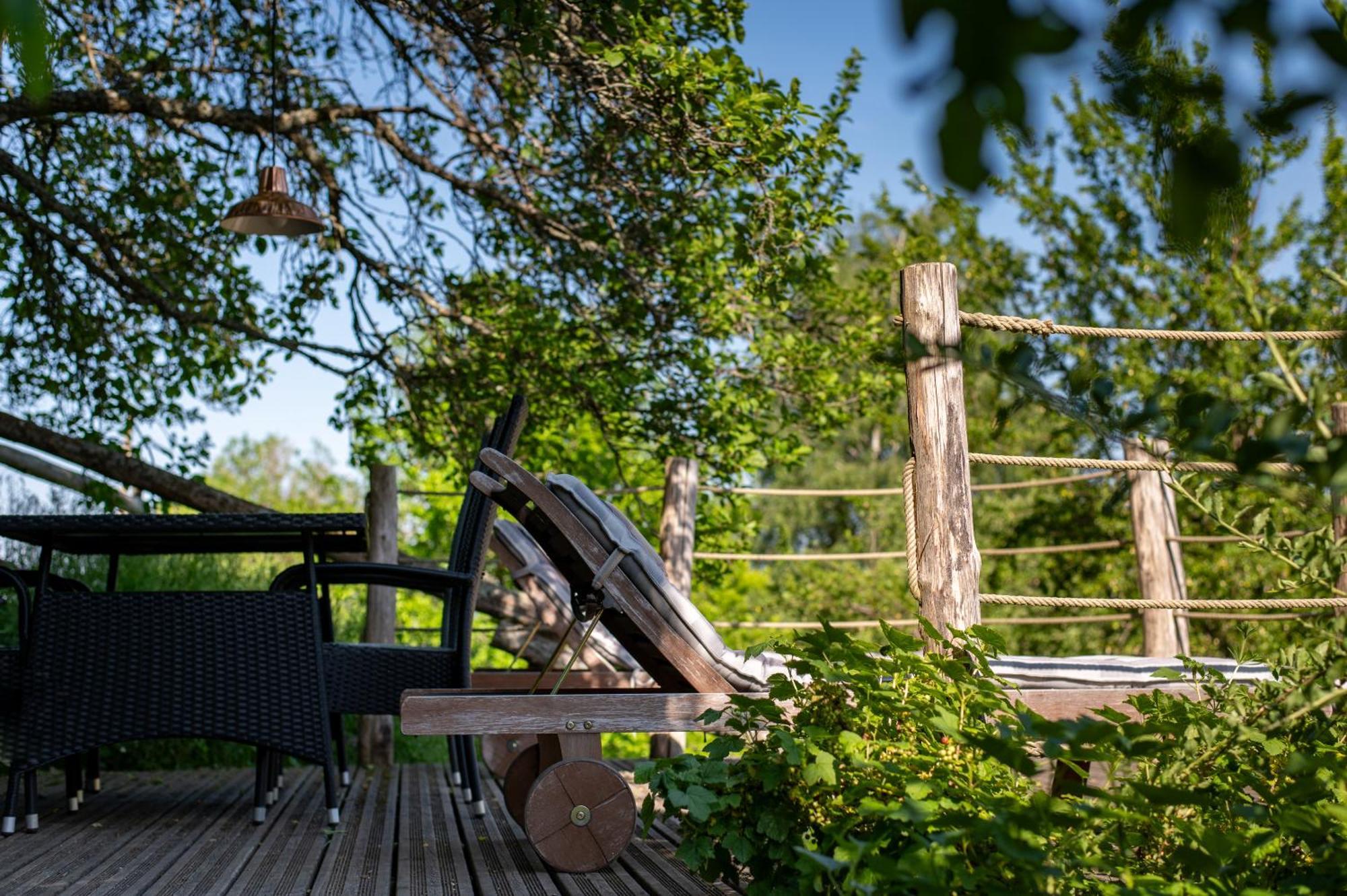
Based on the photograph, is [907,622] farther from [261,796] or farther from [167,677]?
[167,677]

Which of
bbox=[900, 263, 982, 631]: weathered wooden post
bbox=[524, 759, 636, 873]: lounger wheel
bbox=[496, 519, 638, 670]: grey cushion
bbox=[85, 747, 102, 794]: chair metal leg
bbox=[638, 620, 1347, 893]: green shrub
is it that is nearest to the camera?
bbox=[638, 620, 1347, 893]: green shrub

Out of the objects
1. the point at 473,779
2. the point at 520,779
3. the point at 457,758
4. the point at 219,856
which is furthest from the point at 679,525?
the point at 219,856

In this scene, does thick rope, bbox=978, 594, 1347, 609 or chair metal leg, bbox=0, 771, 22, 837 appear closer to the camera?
thick rope, bbox=978, 594, 1347, 609

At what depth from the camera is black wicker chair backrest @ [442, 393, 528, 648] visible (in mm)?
3340

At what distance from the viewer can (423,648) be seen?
330 cm

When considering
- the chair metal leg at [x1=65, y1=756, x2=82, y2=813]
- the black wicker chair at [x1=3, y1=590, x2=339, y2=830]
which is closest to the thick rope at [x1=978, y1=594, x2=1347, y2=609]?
the black wicker chair at [x1=3, y1=590, x2=339, y2=830]

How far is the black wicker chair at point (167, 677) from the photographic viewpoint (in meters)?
3.00

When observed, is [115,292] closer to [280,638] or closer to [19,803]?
[19,803]

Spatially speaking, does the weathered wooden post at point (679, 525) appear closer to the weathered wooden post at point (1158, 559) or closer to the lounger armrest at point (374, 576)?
the lounger armrest at point (374, 576)

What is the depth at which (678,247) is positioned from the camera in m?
5.20

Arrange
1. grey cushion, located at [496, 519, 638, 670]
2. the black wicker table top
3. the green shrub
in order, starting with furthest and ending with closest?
1. grey cushion, located at [496, 519, 638, 670]
2. the black wicker table top
3. the green shrub

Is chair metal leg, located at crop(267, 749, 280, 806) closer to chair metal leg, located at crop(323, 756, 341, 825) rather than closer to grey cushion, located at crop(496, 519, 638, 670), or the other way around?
chair metal leg, located at crop(323, 756, 341, 825)

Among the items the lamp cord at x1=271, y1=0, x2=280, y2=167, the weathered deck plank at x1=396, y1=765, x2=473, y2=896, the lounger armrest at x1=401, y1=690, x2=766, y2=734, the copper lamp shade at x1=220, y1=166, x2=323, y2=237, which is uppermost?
the lamp cord at x1=271, y1=0, x2=280, y2=167

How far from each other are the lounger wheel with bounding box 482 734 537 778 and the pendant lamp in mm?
1967
